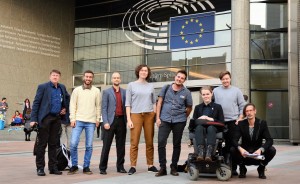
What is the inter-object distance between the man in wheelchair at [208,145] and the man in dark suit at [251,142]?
13.1 inches

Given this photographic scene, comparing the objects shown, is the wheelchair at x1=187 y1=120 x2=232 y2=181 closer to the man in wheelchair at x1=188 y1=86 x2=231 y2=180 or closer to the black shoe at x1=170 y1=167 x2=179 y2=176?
the man in wheelchair at x1=188 y1=86 x2=231 y2=180

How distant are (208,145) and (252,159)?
2.85 feet

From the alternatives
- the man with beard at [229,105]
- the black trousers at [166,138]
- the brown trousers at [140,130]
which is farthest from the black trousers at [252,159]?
the brown trousers at [140,130]

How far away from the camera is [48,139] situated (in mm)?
7586

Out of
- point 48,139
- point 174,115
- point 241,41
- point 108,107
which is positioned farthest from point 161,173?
point 241,41

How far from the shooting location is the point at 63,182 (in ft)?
21.1

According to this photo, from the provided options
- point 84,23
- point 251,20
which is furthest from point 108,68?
point 251,20

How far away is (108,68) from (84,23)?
499 cm

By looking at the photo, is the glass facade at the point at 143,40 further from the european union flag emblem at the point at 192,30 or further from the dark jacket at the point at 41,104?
the dark jacket at the point at 41,104

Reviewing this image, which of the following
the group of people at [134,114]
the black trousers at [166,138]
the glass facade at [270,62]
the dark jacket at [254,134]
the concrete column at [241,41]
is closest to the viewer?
the dark jacket at [254,134]

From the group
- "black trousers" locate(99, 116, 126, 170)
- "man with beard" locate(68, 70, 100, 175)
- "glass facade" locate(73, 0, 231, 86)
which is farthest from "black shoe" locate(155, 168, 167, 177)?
"glass facade" locate(73, 0, 231, 86)

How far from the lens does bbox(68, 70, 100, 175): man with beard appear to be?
750cm

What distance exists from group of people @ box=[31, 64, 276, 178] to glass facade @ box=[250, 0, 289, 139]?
15.6 meters

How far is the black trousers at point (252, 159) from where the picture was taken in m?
6.82
